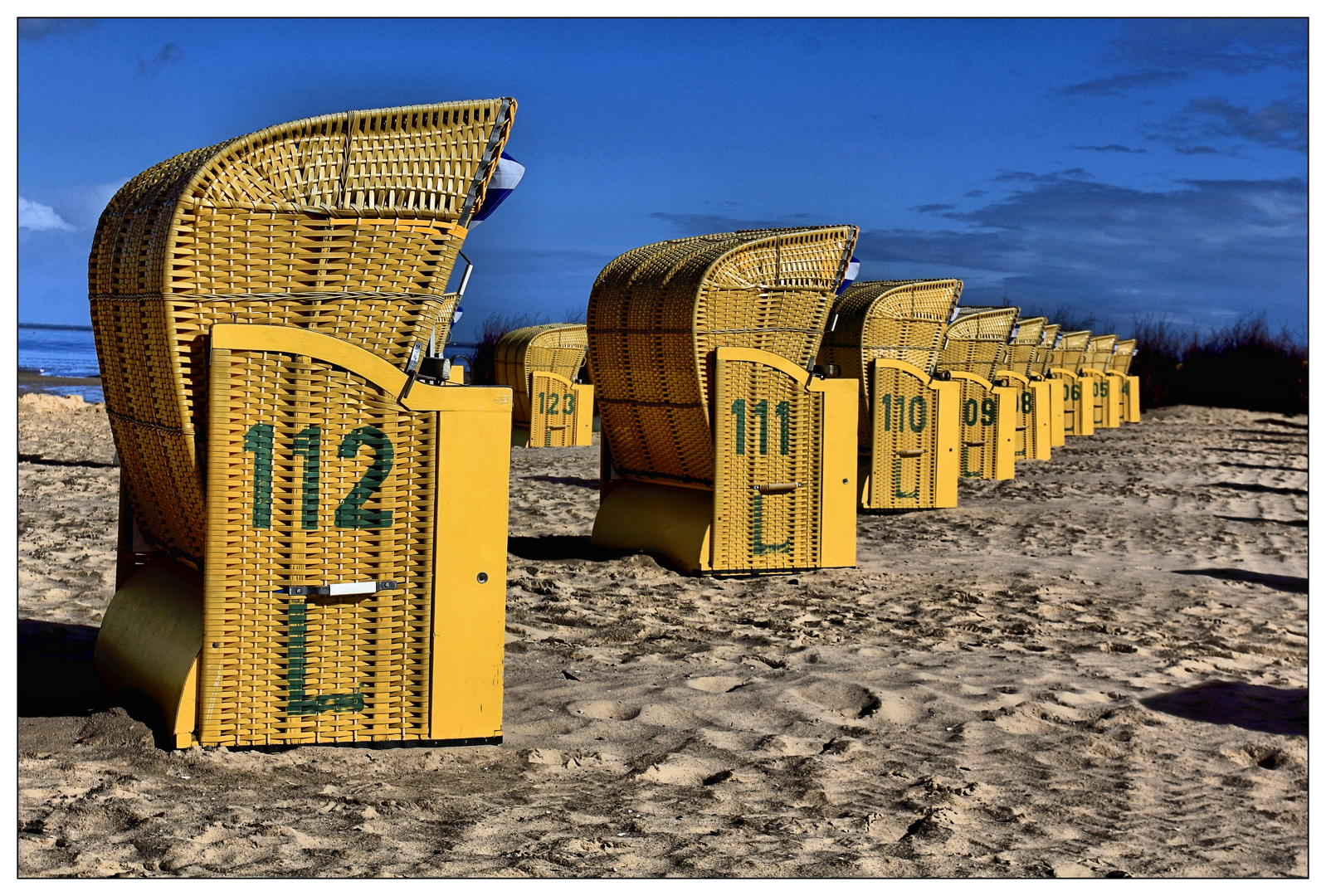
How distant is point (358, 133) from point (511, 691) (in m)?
2.59

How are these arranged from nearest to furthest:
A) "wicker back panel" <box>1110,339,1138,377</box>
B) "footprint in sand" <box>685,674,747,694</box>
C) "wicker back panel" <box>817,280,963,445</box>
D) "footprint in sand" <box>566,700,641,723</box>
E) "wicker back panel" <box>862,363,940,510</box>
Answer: "footprint in sand" <box>566,700,641,723</box>
"footprint in sand" <box>685,674,747,694</box>
"wicker back panel" <box>862,363,940,510</box>
"wicker back panel" <box>817,280,963,445</box>
"wicker back panel" <box>1110,339,1138,377</box>

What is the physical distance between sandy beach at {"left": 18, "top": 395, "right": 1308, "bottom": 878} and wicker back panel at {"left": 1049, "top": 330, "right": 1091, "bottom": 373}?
18.8 meters

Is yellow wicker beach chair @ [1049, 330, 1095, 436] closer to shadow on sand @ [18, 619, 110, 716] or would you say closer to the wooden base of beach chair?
shadow on sand @ [18, 619, 110, 716]

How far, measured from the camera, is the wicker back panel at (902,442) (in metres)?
12.8

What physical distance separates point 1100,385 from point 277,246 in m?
27.0

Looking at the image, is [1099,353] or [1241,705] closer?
[1241,705]

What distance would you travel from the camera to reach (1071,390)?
25.9 metres

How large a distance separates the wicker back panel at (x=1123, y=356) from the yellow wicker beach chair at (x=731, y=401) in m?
28.2

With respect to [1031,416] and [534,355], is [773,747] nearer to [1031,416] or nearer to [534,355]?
[1031,416]

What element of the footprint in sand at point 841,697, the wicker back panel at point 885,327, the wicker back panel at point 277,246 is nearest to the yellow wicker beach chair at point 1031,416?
the wicker back panel at point 885,327

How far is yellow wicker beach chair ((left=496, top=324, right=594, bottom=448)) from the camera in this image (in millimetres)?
21031

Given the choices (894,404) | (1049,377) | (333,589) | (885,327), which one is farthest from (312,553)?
(1049,377)

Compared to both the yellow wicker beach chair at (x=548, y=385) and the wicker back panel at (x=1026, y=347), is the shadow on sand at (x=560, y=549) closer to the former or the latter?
the yellow wicker beach chair at (x=548, y=385)

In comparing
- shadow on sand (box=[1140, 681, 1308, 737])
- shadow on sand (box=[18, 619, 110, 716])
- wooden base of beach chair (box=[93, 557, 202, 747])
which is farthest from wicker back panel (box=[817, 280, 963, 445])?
wooden base of beach chair (box=[93, 557, 202, 747])
